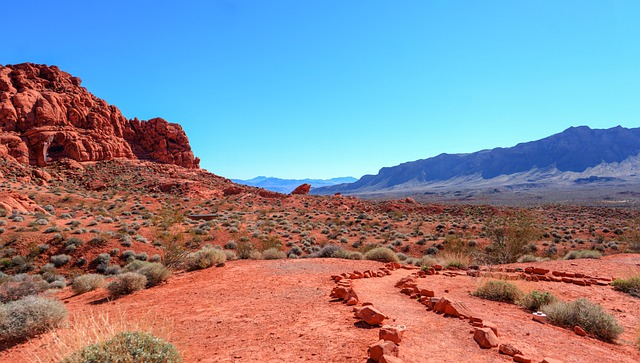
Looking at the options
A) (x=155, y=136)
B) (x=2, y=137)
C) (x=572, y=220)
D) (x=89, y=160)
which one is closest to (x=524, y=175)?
(x=572, y=220)

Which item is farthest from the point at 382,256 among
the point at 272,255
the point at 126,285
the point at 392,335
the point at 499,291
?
the point at 392,335

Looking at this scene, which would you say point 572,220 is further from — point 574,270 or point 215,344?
point 215,344

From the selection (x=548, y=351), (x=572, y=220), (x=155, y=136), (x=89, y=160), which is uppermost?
(x=155, y=136)

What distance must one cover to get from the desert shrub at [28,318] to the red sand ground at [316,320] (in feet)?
1.12

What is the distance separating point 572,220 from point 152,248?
47256mm

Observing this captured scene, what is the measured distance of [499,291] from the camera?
9.18m

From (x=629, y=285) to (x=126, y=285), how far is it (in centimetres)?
1595

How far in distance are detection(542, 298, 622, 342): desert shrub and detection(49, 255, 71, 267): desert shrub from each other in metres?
20.7

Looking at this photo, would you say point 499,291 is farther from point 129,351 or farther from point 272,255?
point 272,255

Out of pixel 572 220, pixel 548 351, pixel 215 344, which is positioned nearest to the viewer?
pixel 548 351

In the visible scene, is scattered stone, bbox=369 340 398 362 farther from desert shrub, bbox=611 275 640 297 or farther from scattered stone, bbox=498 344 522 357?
desert shrub, bbox=611 275 640 297

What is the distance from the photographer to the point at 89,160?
60406 mm

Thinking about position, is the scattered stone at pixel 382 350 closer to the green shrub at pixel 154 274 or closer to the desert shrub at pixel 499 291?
the desert shrub at pixel 499 291

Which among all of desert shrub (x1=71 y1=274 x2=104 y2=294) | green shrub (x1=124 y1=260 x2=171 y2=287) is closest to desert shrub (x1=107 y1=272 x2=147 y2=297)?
green shrub (x1=124 y1=260 x2=171 y2=287)
